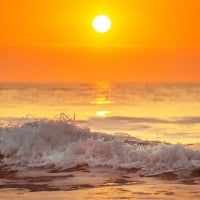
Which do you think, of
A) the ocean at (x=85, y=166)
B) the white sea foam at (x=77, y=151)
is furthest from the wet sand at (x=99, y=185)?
the white sea foam at (x=77, y=151)

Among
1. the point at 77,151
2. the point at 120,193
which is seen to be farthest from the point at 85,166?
the point at 120,193

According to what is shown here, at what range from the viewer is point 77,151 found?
17.2m

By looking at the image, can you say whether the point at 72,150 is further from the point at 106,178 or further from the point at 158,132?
the point at 158,132

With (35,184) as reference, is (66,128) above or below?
above

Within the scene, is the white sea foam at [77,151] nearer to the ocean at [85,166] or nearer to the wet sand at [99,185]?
the ocean at [85,166]

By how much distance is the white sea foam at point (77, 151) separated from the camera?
617 inches

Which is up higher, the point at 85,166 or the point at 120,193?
the point at 85,166

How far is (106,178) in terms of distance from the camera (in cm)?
1423

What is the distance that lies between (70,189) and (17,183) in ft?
5.50

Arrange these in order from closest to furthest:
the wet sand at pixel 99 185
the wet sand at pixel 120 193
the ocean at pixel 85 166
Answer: the wet sand at pixel 120 193 → the wet sand at pixel 99 185 → the ocean at pixel 85 166

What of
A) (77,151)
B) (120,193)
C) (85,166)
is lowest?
(120,193)

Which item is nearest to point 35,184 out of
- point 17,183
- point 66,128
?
point 17,183

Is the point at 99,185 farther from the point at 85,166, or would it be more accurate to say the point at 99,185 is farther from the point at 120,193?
the point at 85,166

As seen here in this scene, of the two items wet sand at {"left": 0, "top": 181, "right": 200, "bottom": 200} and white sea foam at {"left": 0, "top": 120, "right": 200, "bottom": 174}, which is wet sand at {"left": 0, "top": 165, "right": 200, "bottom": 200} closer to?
wet sand at {"left": 0, "top": 181, "right": 200, "bottom": 200}
